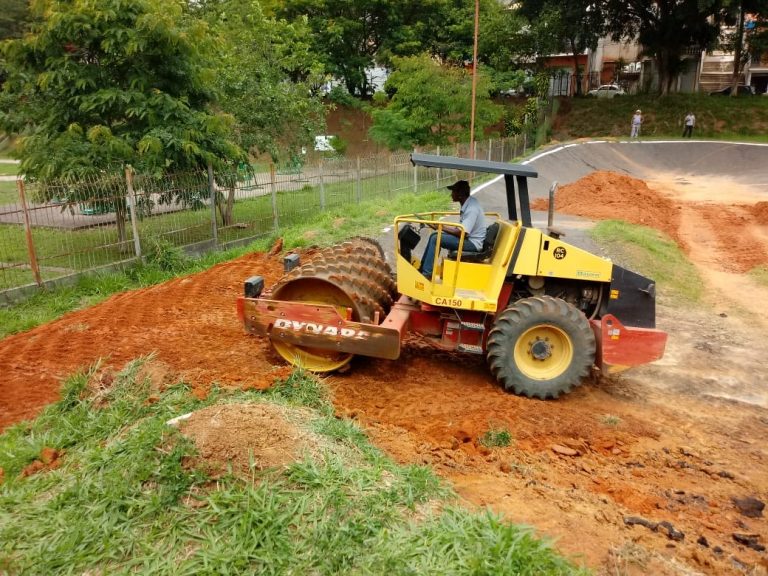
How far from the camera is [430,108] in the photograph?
25.8 m

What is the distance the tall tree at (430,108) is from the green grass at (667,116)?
42.9 feet

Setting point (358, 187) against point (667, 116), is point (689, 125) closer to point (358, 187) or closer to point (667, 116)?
point (667, 116)

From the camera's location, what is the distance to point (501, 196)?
18922mm

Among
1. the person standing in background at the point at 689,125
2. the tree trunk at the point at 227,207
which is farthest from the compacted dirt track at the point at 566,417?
the person standing in background at the point at 689,125

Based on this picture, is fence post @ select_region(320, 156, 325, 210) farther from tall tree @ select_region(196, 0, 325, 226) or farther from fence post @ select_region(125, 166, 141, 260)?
fence post @ select_region(125, 166, 141, 260)

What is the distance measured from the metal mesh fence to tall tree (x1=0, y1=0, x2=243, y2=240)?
349 millimetres

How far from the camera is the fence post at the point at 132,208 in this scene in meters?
10.7

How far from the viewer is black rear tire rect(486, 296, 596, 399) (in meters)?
6.08

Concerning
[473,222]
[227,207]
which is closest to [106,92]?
[227,207]

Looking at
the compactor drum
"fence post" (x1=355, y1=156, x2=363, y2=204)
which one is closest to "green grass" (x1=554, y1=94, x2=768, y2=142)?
"fence post" (x1=355, y1=156, x2=363, y2=204)

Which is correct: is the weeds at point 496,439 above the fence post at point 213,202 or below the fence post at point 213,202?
below

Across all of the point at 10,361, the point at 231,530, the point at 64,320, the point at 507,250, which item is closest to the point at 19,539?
the point at 231,530

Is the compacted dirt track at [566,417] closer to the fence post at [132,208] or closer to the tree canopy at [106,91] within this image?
the fence post at [132,208]

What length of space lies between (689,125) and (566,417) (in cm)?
3392
